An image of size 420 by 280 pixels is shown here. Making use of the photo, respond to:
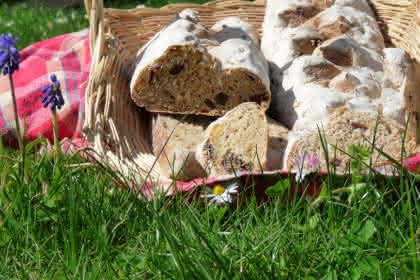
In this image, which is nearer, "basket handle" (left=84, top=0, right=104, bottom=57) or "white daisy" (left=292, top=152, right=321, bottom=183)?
"white daisy" (left=292, top=152, right=321, bottom=183)

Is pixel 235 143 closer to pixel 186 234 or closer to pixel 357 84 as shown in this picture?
pixel 357 84

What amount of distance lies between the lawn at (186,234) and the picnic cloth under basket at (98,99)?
187 millimetres

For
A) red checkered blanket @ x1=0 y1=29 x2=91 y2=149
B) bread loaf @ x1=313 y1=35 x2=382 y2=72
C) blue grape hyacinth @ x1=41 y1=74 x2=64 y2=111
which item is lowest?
red checkered blanket @ x1=0 y1=29 x2=91 y2=149

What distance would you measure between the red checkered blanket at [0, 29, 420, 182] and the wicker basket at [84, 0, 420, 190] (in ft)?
0.76

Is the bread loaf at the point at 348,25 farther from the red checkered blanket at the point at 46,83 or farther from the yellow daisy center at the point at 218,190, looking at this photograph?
the yellow daisy center at the point at 218,190

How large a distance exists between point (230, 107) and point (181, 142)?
32cm

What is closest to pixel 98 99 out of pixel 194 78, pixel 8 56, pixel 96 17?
pixel 96 17

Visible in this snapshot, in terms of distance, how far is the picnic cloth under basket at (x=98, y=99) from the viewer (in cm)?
237

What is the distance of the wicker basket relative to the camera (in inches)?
97.9

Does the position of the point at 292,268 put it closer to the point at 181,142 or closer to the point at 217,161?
the point at 217,161

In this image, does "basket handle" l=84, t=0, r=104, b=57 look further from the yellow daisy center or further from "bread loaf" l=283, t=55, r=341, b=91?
the yellow daisy center

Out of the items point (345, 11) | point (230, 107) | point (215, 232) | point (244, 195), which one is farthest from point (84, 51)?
point (215, 232)

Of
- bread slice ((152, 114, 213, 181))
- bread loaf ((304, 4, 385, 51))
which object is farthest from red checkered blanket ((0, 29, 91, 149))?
bread loaf ((304, 4, 385, 51))

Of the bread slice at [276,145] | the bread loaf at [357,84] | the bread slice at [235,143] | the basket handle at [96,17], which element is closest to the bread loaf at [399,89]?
the bread loaf at [357,84]
